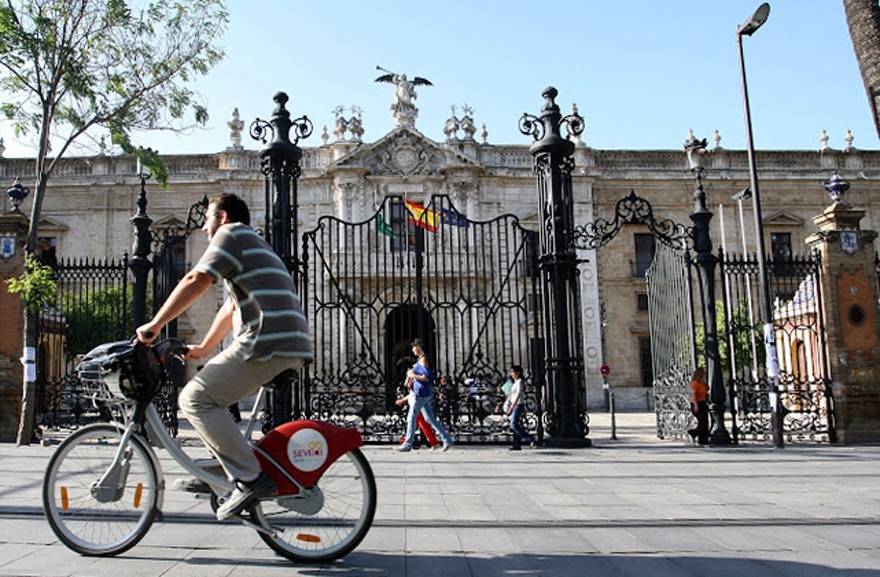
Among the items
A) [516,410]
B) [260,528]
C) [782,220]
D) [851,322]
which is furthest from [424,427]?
[782,220]

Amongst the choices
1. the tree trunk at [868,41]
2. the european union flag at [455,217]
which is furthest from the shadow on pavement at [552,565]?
A: the european union flag at [455,217]

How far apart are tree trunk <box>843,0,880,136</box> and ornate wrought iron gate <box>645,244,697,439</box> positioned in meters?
5.60

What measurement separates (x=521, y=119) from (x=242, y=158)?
68.1 feet

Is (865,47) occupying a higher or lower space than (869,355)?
higher

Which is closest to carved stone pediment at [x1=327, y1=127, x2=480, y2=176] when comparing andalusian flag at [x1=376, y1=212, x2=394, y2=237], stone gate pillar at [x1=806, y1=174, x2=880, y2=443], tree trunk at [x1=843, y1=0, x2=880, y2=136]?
andalusian flag at [x1=376, y1=212, x2=394, y2=237]

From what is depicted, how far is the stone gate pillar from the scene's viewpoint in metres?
12.0

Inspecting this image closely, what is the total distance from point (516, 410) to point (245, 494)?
7644mm

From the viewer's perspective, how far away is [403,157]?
2942 centimetres

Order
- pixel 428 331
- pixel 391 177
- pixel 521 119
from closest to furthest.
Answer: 1. pixel 521 119
2. pixel 428 331
3. pixel 391 177

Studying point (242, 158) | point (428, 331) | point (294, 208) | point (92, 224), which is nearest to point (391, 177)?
point (242, 158)

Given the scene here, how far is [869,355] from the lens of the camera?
39.7ft

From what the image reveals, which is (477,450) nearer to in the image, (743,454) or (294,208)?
(743,454)

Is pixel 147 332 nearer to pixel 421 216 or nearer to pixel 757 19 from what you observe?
pixel 421 216

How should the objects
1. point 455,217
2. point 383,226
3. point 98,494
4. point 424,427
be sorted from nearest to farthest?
point 98,494, point 424,427, point 455,217, point 383,226
